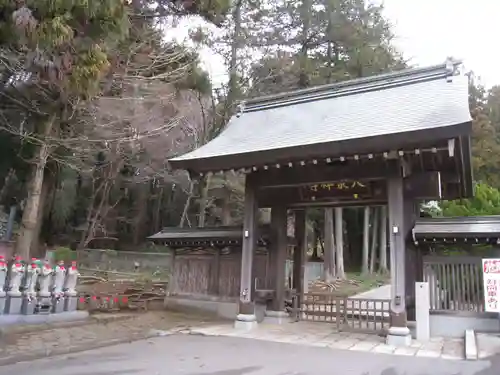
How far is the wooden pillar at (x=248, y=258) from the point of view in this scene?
1004 cm

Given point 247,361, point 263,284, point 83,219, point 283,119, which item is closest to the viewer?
point 247,361

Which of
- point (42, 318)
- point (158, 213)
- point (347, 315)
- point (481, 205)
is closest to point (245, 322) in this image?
point (347, 315)

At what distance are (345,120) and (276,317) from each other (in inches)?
204

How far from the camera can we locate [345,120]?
33.9ft

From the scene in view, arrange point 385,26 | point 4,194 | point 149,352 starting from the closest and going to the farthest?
point 149,352, point 4,194, point 385,26

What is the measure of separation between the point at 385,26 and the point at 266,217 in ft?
40.2

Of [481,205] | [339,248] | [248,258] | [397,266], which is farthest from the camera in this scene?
[339,248]

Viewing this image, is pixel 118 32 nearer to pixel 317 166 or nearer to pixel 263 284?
pixel 317 166

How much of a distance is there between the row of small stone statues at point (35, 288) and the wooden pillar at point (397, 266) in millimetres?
6901

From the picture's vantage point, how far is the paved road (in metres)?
5.66

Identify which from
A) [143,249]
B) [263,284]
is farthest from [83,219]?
[263,284]

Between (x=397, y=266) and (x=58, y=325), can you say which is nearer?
(x=397, y=266)

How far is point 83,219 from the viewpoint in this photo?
89.5ft

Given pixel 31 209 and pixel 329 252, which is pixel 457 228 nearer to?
pixel 31 209
